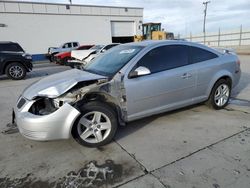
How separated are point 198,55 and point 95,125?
2.50 meters

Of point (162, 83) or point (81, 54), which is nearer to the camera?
point (162, 83)

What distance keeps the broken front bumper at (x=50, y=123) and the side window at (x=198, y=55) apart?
249 centimetres

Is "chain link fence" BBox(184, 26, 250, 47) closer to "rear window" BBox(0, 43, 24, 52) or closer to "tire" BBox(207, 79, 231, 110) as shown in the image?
"tire" BBox(207, 79, 231, 110)

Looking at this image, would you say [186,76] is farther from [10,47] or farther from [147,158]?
[10,47]

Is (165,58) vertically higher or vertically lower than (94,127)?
higher

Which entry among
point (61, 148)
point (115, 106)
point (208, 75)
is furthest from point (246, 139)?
point (61, 148)

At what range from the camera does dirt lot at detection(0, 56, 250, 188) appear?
7.70 feet

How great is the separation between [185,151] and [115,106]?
4.02 feet

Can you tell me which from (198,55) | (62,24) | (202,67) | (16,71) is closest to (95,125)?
(202,67)

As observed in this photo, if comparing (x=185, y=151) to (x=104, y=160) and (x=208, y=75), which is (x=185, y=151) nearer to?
(x=104, y=160)

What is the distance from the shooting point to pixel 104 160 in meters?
2.76

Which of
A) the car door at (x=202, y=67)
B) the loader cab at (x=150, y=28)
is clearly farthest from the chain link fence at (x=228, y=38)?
the car door at (x=202, y=67)

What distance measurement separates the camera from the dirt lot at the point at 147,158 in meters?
2.35

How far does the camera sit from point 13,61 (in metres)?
9.82
